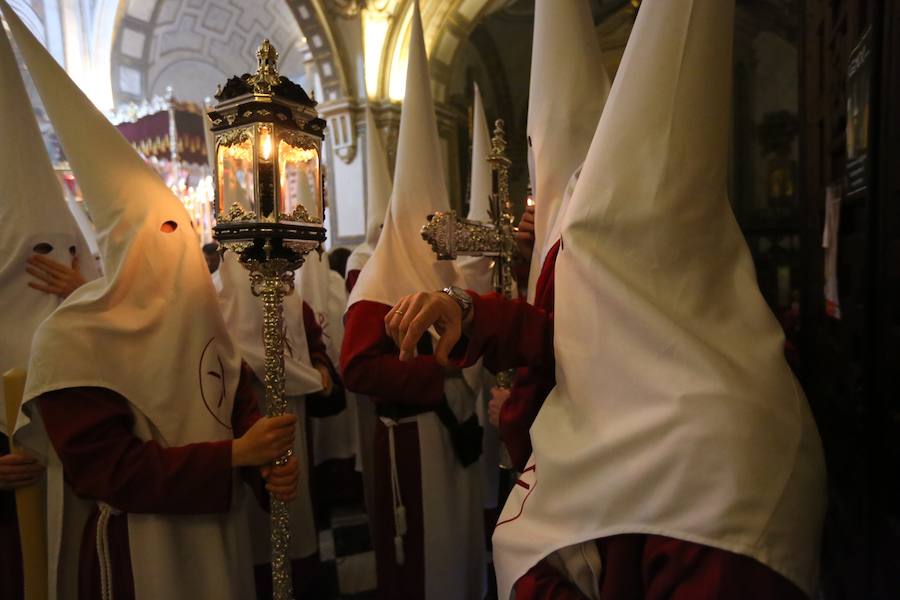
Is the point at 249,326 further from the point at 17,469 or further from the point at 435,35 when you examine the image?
the point at 435,35

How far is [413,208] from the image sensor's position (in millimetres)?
2590

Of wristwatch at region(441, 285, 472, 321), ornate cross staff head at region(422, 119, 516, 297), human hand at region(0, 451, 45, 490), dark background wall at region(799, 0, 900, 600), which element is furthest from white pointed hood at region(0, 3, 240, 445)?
dark background wall at region(799, 0, 900, 600)

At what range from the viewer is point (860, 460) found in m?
1.92

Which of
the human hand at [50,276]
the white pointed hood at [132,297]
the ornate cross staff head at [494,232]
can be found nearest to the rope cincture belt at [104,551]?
the white pointed hood at [132,297]

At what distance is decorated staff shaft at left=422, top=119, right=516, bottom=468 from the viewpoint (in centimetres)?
191

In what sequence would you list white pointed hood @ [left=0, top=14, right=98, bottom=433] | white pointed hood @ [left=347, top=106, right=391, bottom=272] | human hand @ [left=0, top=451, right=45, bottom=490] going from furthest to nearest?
white pointed hood @ [left=347, top=106, right=391, bottom=272] < white pointed hood @ [left=0, top=14, right=98, bottom=433] < human hand @ [left=0, top=451, right=45, bottom=490]

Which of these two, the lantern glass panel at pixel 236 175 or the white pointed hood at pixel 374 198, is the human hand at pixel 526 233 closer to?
the lantern glass panel at pixel 236 175

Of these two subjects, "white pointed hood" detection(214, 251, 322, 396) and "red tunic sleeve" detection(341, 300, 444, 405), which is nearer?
"red tunic sleeve" detection(341, 300, 444, 405)

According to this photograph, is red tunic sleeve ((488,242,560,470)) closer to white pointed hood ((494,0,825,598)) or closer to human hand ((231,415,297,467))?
white pointed hood ((494,0,825,598))

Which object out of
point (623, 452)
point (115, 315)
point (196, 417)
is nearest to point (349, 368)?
point (196, 417)

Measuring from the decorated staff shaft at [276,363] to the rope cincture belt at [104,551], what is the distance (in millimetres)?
423

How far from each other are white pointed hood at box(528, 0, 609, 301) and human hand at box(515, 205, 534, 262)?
0.28 metres

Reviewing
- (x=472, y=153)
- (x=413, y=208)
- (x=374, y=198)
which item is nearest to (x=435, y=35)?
(x=472, y=153)

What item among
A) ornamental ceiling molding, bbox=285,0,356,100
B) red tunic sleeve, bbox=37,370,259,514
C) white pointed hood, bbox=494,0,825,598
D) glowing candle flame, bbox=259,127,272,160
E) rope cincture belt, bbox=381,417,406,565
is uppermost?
ornamental ceiling molding, bbox=285,0,356,100
